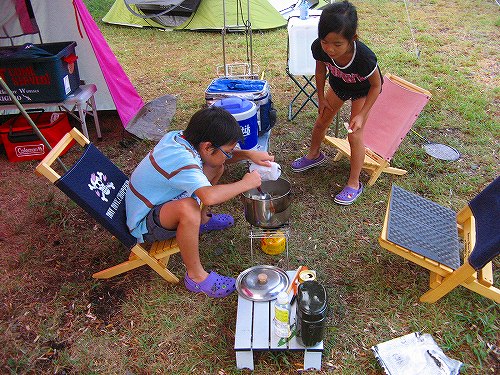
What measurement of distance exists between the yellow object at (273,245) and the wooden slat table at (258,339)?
598 millimetres

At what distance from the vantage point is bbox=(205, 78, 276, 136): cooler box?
346 centimetres

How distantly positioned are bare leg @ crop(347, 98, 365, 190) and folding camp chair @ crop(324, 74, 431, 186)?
20cm

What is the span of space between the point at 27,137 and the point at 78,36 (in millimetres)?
1167

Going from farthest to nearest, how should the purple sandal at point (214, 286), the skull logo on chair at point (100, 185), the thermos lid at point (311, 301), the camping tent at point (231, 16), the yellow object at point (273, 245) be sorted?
the camping tent at point (231, 16) < the yellow object at point (273, 245) < the purple sandal at point (214, 286) < the skull logo on chair at point (100, 185) < the thermos lid at point (311, 301)

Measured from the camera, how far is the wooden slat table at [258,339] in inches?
78.7

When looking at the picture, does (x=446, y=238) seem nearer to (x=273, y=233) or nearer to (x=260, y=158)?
(x=273, y=233)

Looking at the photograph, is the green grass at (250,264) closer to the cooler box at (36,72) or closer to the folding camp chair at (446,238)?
the folding camp chair at (446,238)

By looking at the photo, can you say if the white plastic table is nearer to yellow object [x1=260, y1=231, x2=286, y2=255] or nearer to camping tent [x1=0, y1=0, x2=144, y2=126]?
camping tent [x1=0, y1=0, x2=144, y2=126]

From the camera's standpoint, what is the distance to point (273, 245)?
8.96ft

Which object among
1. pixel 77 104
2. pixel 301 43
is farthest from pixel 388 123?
pixel 77 104

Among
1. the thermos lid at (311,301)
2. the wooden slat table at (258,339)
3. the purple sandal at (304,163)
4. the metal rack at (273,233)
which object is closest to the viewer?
the thermos lid at (311,301)

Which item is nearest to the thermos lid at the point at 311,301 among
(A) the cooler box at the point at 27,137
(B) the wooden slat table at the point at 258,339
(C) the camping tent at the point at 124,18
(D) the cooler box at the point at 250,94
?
(B) the wooden slat table at the point at 258,339

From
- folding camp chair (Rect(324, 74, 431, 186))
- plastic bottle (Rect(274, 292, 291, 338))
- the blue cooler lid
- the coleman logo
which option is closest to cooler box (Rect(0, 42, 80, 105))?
the coleman logo

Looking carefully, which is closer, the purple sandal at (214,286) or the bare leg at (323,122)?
the purple sandal at (214,286)
